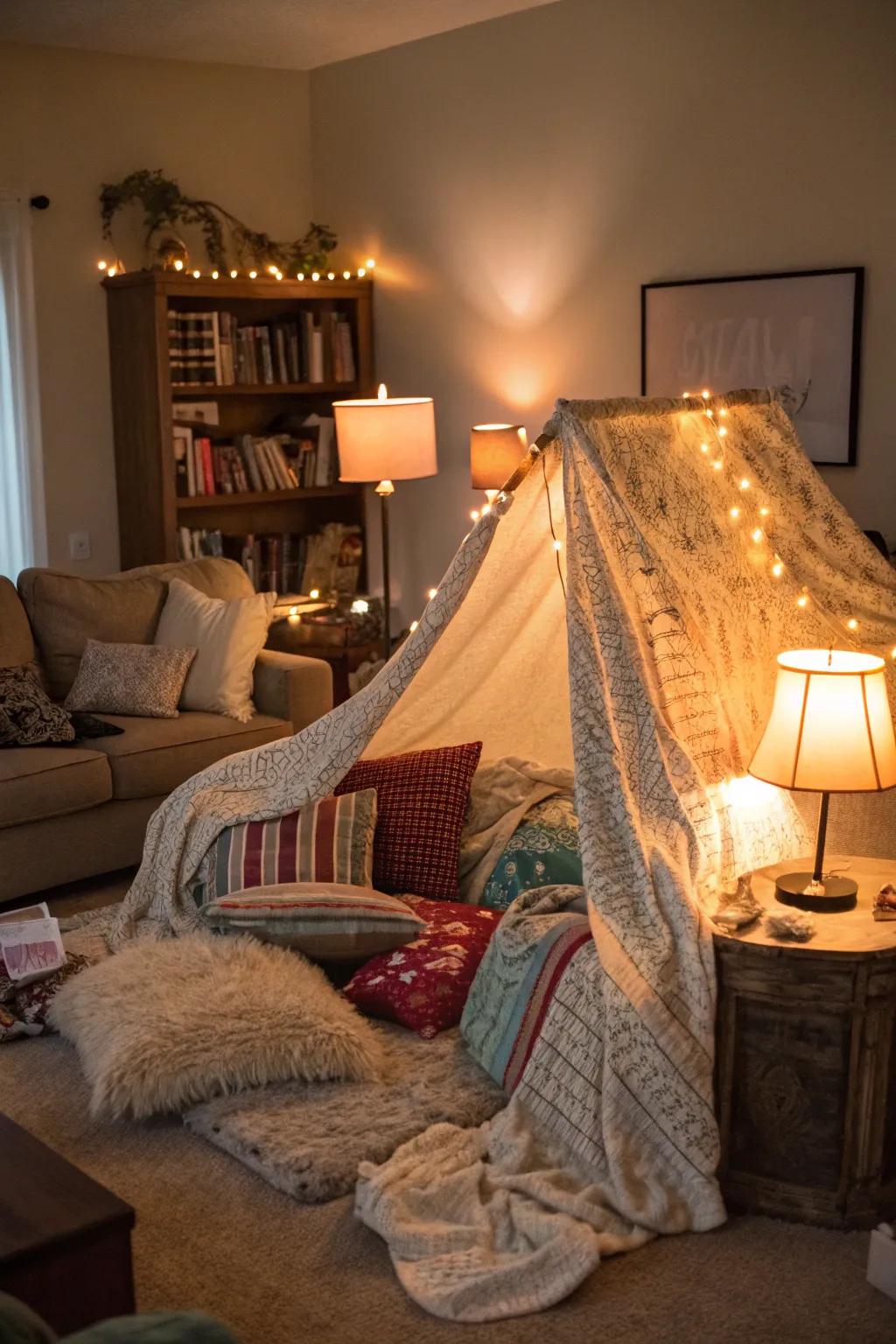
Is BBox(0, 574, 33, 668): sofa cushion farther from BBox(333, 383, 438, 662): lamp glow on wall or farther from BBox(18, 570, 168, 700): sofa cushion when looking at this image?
BBox(333, 383, 438, 662): lamp glow on wall

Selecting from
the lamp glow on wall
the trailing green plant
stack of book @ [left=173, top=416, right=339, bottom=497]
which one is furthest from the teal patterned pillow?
the trailing green plant

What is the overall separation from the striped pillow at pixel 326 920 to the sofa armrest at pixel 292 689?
1454mm

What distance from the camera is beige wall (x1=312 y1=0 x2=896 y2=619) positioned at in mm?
4508

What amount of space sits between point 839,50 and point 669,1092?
10.8ft

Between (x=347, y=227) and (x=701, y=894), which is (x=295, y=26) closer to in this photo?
(x=347, y=227)

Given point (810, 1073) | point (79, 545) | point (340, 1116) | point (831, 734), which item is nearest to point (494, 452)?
point (79, 545)

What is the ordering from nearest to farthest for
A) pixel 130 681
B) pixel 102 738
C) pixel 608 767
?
pixel 608 767
pixel 102 738
pixel 130 681

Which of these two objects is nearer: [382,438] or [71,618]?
[71,618]

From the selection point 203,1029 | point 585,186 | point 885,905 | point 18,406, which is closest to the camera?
point 885,905

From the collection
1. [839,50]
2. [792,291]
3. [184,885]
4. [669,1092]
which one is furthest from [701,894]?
[839,50]

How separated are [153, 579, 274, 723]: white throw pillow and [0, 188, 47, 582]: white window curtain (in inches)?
45.3

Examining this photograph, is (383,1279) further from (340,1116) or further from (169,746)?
(169,746)

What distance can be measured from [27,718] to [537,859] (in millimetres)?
1660

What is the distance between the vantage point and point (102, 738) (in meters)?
4.44
